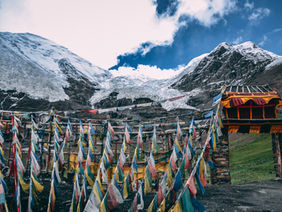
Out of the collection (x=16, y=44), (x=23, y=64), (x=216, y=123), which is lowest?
(x=216, y=123)

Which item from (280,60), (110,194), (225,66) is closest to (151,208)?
(110,194)

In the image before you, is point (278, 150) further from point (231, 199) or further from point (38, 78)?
point (38, 78)

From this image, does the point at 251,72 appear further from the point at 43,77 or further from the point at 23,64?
the point at 23,64

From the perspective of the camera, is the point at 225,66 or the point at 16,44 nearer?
the point at 225,66

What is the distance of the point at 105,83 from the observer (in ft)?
355

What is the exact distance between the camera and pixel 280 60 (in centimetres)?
6281

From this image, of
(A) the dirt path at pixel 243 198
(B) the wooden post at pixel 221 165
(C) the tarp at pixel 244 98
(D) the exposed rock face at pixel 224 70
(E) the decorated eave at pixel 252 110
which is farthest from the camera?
(D) the exposed rock face at pixel 224 70

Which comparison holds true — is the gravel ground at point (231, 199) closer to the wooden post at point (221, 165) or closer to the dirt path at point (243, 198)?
the dirt path at point (243, 198)

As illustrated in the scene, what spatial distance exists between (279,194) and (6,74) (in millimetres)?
79377

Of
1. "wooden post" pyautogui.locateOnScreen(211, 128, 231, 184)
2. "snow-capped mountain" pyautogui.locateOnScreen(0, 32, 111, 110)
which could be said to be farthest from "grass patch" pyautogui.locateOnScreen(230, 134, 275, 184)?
"snow-capped mountain" pyautogui.locateOnScreen(0, 32, 111, 110)

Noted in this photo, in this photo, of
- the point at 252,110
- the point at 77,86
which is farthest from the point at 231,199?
the point at 77,86

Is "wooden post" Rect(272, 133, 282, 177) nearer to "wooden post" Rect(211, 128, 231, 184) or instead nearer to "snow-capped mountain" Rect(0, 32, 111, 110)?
"wooden post" Rect(211, 128, 231, 184)

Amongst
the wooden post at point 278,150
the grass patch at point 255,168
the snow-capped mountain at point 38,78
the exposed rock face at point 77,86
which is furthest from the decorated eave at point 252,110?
the exposed rock face at point 77,86

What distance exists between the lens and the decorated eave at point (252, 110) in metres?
12.6
